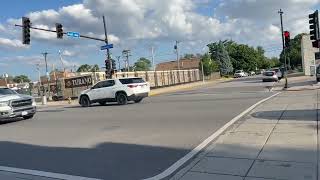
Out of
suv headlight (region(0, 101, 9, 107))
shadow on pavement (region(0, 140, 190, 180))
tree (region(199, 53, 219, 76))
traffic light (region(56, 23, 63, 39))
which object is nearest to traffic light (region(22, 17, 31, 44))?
traffic light (region(56, 23, 63, 39))

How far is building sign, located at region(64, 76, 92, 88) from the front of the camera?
46.7 metres

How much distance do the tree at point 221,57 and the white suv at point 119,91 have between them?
87742 millimetres

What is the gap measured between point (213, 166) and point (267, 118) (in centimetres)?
642

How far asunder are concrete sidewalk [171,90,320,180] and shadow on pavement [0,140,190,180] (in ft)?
2.36

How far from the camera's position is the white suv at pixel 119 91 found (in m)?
26.9

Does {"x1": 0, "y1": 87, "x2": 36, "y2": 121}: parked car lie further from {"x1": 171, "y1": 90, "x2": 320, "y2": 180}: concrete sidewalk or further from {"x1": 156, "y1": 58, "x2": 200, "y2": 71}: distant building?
{"x1": 156, "y1": 58, "x2": 200, "y2": 71}: distant building

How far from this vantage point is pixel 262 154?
28.7 ft

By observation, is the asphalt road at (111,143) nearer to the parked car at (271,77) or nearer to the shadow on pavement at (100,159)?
the shadow on pavement at (100,159)

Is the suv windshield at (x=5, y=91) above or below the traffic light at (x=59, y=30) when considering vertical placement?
below

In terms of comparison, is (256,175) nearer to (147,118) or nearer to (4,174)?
(4,174)

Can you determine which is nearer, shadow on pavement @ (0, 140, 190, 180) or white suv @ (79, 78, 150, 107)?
shadow on pavement @ (0, 140, 190, 180)

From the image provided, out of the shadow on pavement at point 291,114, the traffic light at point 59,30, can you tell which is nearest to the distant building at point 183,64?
the traffic light at point 59,30

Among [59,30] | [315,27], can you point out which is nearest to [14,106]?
[59,30]

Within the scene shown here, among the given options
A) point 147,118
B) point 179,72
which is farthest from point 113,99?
point 179,72
